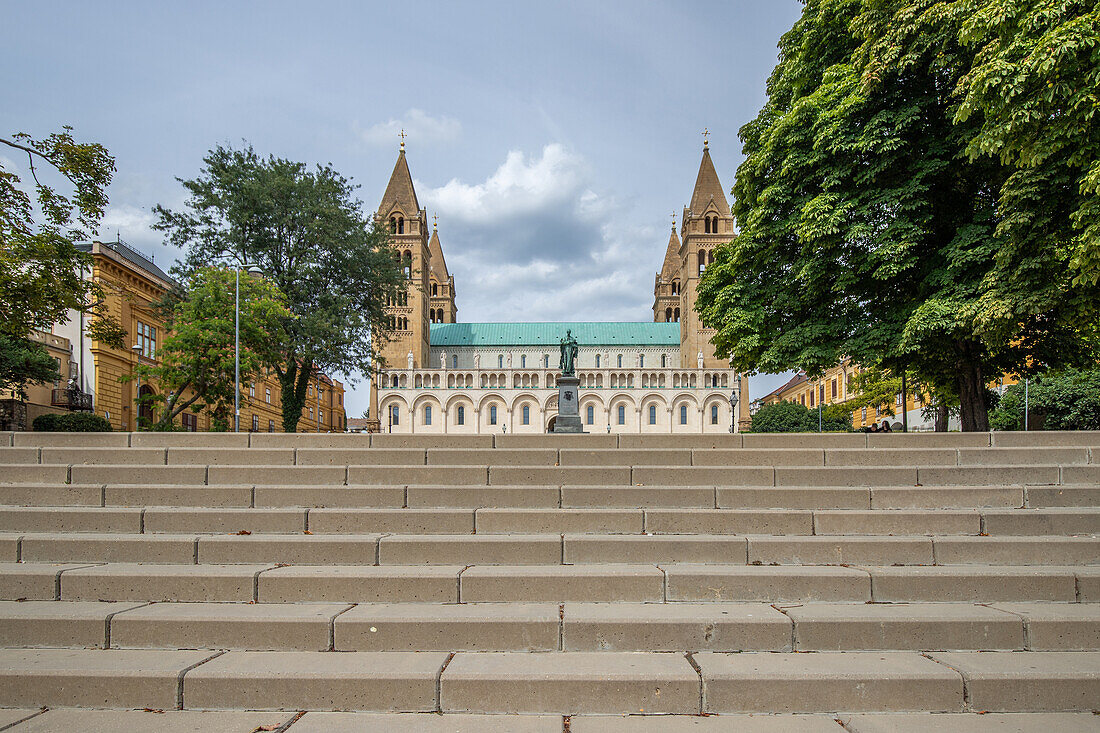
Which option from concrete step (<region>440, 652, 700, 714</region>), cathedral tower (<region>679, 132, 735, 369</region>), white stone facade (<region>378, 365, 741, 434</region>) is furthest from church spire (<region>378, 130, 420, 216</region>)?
concrete step (<region>440, 652, 700, 714</region>)

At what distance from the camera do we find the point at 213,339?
21.1 meters

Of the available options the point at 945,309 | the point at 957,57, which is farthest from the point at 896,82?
the point at 945,309

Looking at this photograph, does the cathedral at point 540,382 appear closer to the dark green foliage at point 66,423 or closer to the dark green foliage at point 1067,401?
the dark green foliage at point 1067,401

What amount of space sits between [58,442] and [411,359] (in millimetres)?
69250

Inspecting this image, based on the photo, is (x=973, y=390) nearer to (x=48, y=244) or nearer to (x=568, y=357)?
(x=568, y=357)

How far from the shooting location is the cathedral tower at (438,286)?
91000 mm

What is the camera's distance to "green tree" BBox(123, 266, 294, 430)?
21266mm

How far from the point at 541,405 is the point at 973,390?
6501 centimetres

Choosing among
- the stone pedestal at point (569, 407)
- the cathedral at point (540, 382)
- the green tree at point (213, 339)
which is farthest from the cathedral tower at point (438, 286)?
the stone pedestal at point (569, 407)

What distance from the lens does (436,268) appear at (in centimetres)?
9131

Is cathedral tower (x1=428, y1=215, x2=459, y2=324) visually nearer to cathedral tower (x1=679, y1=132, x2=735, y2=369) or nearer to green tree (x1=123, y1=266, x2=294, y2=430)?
cathedral tower (x1=679, y1=132, x2=735, y2=369)

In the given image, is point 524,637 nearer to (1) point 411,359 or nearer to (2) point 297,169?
(2) point 297,169

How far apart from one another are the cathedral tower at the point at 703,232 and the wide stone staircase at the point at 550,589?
71996 mm

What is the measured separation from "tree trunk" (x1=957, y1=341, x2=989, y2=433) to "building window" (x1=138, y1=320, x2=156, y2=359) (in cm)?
3683
